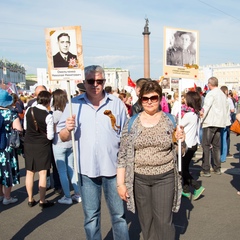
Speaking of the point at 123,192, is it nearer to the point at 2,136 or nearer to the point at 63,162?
the point at 63,162

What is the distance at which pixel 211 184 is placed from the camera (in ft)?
21.0

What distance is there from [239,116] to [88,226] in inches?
112

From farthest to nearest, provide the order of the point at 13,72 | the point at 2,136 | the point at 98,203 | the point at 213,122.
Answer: the point at 13,72 → the point at 213,122 → the point at 2,136 → the point at 98,203

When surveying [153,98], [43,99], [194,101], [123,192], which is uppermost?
[153,98]

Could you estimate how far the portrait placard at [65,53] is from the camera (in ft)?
11.8

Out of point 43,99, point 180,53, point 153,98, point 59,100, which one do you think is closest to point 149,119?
point 153,98

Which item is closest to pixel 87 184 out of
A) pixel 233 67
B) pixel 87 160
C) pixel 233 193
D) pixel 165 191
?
pixel 87 160

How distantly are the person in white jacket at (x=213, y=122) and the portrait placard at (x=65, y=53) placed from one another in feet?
13.5

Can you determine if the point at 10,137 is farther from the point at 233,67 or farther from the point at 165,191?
the point at 233,67

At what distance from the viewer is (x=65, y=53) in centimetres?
369

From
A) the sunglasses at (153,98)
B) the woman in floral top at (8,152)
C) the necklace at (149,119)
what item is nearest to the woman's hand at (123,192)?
the necklace at (149,119)

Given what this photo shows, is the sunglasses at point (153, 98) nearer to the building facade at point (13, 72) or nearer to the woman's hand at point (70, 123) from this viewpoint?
the woman's hand at point (70, 123)

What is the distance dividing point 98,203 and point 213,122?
4.44 m

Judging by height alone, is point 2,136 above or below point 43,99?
below
